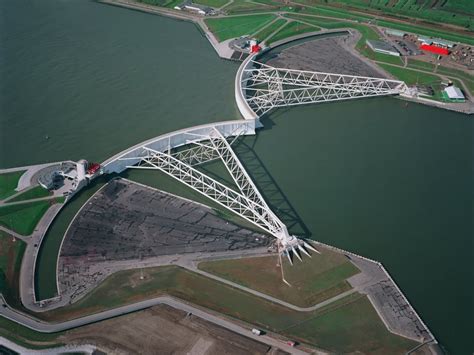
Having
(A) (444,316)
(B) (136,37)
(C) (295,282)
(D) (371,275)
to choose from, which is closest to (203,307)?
(C) (295,282)

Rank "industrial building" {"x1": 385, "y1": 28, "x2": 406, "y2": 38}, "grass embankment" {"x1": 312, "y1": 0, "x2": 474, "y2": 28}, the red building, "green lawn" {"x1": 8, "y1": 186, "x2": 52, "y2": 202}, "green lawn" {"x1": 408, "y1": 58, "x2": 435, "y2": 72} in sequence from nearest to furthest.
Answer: "green lawn" {"x1": 8, "y1": 186, "x2": 52, "y2": 202}
"green lawn" {"x1": 408, "y1": 58, "x2": 435, "y2": 72}
the red building
"industrial building" {"x1": 385, "y1": 28, "x2": 406, "y2": 38}
"grass embankment" {"x1": 312, "y1": 0, "x2": 474, "y2": 28}

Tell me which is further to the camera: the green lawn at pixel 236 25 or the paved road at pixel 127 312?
the green lawn at pixel 236 25

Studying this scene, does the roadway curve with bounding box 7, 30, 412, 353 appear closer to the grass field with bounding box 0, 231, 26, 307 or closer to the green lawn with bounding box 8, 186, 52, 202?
the grass field with bounding box 0, 231, 26, 307

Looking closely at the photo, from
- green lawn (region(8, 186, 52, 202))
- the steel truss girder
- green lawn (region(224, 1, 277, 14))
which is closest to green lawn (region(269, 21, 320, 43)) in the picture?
green lawn (region(224, 1, 277, 14))

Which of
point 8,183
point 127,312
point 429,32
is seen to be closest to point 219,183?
point 127,312

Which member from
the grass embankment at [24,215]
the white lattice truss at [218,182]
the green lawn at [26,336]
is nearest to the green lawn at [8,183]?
the grass embankment at [24,215]

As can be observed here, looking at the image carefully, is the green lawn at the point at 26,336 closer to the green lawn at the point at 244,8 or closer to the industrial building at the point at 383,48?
the industrial building at the point at 383,48

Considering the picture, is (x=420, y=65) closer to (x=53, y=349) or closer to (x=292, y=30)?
→ (x=292, y=30)
